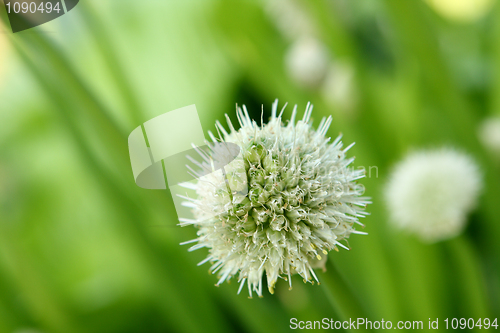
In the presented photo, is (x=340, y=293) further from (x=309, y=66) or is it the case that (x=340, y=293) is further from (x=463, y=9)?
(x=463, y=9)

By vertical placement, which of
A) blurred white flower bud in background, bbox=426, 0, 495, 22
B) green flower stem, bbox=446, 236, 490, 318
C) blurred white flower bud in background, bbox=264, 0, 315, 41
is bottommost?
green flower stem, bbox=446, 236, 490, 318

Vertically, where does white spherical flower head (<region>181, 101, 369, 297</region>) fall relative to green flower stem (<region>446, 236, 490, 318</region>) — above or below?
above

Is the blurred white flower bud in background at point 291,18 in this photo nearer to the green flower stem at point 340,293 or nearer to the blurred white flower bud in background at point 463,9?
the blurred white flower bud in background at point 463,9

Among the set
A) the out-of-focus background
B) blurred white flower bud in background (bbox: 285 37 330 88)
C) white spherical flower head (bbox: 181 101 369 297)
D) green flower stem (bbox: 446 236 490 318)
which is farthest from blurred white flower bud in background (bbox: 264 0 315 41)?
white spherical flower head (bbox: 181 101 369 297)

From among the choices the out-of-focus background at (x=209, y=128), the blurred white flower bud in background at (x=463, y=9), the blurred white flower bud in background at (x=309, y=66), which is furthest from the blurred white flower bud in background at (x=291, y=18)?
the blurred white flower bud in background at (x=463, y=9)

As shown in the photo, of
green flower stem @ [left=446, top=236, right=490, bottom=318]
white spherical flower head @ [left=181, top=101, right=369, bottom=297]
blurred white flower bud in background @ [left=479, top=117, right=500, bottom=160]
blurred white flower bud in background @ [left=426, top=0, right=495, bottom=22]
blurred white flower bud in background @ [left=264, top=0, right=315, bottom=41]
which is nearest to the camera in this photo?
white spherical flower head @ [left=181, top=101, right=369, bottom=297]

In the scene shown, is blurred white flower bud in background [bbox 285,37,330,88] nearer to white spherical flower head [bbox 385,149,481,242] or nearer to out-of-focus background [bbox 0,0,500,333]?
out-of-focus background [bbox 0,0,500,333]

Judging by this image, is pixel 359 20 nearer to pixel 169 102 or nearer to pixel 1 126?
pixel 169 102
